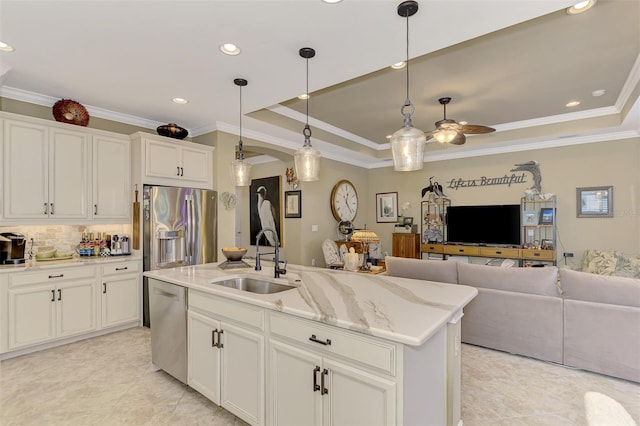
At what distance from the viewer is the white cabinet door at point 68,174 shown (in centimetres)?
336

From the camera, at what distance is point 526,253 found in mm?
5254

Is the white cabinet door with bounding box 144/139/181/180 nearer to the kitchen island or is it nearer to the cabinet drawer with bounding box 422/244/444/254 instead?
the kitchen island

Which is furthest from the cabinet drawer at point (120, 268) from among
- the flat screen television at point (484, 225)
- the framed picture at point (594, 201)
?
the framed picture at point (594, 201)

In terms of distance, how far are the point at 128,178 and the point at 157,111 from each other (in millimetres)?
928

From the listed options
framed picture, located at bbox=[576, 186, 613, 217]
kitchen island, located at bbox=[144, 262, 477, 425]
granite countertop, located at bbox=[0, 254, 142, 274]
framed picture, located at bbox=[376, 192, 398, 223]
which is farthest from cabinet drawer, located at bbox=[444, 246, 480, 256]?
granite countertop, located at bbox=[0, 254, 142, 274]

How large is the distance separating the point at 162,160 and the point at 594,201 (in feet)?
21.5

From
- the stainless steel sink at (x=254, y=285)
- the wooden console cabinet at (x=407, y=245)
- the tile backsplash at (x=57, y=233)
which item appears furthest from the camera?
the wooden console cabinet at (x=407, y=245)

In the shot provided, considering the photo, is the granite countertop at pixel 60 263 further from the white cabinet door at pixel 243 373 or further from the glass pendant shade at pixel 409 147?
the glass pendant shade at pixel 409 147

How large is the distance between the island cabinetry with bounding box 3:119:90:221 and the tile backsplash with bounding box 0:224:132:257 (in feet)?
1.25

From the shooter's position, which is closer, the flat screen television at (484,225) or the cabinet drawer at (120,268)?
the cabinet drawer at (120,268)

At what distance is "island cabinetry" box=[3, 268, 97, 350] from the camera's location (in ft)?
9.84

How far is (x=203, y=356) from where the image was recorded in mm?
2229

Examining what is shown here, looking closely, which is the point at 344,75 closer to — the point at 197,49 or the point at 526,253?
the point at 197,49

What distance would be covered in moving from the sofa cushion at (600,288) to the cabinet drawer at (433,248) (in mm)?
3282
